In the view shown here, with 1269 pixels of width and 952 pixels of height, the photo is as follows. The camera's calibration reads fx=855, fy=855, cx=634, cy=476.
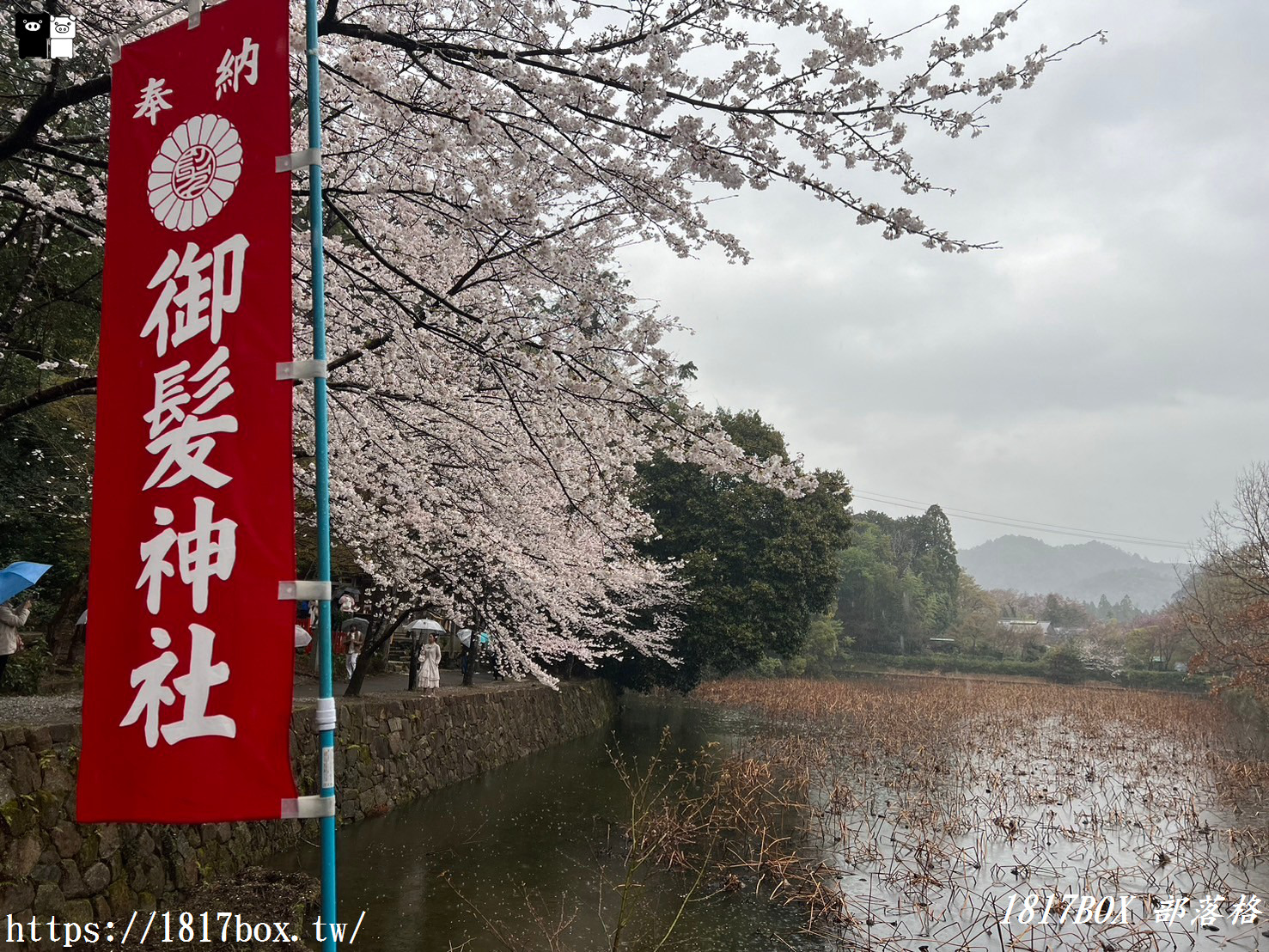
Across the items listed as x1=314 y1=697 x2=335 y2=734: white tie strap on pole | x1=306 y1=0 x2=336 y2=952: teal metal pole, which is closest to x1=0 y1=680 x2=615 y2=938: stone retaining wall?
x1=306 y1=0 x2=336 y2=952: teal metal pole

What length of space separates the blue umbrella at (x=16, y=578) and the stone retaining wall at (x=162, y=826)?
7.35ft

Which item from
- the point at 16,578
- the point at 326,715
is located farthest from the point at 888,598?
the point at 326,715

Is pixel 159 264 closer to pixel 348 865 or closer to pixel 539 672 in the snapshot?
pixel 348 865

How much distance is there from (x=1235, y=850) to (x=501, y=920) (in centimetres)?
706

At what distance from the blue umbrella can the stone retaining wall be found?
224cm

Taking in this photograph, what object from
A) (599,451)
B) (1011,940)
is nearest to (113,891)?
(599,451)

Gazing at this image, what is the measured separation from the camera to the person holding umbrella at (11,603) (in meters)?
6.93

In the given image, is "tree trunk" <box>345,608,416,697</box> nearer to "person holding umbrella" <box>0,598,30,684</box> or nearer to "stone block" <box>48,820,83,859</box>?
"person holding umbrella" <box>0,598,30,684</box>

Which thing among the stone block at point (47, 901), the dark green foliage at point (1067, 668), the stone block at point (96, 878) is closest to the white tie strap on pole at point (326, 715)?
the stone block at point (47, 901)

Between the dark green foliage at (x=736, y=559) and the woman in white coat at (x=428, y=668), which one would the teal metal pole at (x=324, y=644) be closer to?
the woman in white coat at (x=428, y=668)

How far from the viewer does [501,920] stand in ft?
20.4

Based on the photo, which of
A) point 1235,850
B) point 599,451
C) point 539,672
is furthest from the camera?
point 539,672

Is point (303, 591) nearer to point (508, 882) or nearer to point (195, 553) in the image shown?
point (195, 553)

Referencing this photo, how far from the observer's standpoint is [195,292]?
247 centimetres
